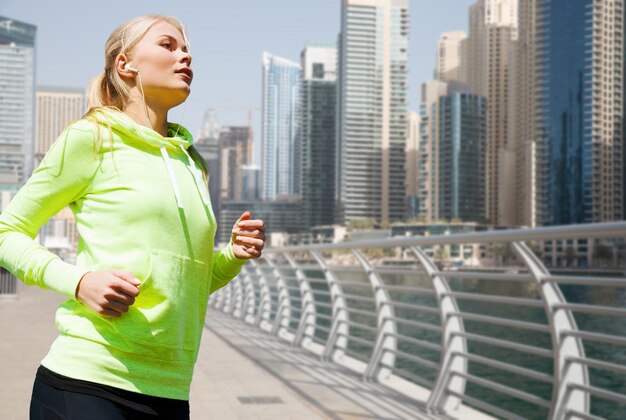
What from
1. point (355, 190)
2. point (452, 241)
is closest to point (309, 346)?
point (452, 241)

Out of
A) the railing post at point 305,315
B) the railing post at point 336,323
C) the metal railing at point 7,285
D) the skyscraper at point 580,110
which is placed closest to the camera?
the railing post at point 336,323

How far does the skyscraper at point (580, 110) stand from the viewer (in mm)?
127500

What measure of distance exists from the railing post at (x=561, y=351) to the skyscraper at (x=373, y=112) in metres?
171

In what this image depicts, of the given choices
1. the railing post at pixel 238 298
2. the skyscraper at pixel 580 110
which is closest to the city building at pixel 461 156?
the skyscraper at pixel 580 110

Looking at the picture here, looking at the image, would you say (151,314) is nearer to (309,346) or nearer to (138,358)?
(138,358)

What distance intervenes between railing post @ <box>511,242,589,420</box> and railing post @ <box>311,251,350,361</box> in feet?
11.7

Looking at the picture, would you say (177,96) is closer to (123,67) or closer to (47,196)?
(123,67)

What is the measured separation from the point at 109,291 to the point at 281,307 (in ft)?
28.0

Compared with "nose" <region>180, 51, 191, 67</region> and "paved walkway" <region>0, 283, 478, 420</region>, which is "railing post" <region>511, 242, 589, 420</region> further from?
"nose" <region>180, 51, 191, 67</region>

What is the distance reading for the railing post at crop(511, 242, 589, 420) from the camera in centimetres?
387

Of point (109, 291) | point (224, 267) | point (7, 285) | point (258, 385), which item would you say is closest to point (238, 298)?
point (258, 385)

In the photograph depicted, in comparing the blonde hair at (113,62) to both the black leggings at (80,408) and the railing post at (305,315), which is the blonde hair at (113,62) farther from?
the railing post at (305,315)

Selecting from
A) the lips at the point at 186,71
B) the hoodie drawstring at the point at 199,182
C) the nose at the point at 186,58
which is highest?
the nose at the point at 186,58

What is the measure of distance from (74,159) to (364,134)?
187749 millimetres
